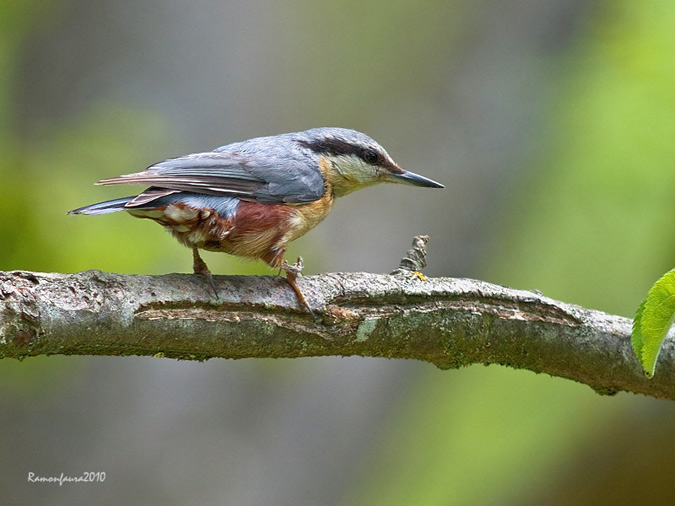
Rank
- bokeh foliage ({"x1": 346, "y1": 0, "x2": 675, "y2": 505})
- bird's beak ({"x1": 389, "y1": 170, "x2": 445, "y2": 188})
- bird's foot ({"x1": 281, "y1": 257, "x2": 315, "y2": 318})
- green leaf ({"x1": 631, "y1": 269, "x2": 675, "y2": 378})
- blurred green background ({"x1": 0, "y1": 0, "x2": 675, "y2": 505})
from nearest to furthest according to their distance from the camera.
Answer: green leaf ({"x1": 631, "y1": 269, "x2": 675, "y2": 378})
bird's foot ({"x1": 281, "y1": 257, "x2": 315, "y2": 318})
bird's beak ({"x1": 389, "y1": 170, "x2": 445, "y2": 188})
blurred green background ({"x1": 0, "y1": 0, "x2": 675, "y2": 505})
bokeh foliage ({"x1": 346, "y1": 0, "x2": 675, "y2": 505})

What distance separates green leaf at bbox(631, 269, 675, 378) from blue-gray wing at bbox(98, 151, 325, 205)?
1.80 m

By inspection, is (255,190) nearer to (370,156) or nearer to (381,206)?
(370,156)

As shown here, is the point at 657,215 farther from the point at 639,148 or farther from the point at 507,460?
the point at 507,460

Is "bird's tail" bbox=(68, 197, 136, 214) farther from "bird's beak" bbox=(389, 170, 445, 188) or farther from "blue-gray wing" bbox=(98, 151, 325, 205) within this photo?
"bird's beak" bbox=(389, 170, 445, 188)

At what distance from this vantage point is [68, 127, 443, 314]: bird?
9.98 ft

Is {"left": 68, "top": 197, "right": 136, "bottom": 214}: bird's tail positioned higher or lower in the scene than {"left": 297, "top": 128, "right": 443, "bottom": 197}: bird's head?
lower

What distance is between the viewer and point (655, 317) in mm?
2125

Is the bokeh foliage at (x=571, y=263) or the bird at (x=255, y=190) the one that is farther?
the bokeh foliage at (x=571, y=263)

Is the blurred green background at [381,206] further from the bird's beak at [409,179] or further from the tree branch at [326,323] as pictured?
the tree branch at [326,323]

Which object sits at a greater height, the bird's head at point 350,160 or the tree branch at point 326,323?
the bird's head at point 350,160

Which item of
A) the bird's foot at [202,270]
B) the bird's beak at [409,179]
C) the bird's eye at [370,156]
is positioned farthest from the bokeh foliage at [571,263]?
the bird's foot at [202,270]

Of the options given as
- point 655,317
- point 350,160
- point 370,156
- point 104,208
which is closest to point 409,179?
point 370,156

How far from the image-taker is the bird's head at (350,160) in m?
4.02

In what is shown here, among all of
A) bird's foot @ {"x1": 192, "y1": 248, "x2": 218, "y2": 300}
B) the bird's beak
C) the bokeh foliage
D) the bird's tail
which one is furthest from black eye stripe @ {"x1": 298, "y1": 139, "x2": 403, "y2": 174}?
the bokeh foliage
